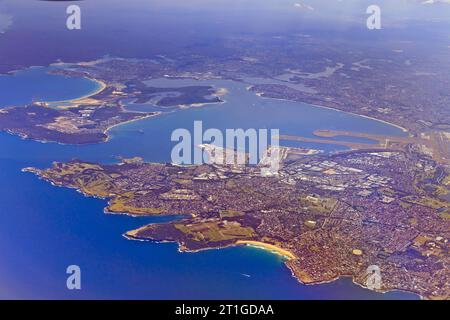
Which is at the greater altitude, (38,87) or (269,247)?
(38,87)

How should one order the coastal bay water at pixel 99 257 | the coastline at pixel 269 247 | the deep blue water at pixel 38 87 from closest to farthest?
the coastal bay water at pixel 99 257
the coastline at pixel 269 247
the deep blue water at pixel 38 87

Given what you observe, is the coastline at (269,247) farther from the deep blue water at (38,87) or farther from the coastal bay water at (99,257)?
the deep blue water at (38,87)

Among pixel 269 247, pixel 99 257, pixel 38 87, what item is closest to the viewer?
pixel 99 257

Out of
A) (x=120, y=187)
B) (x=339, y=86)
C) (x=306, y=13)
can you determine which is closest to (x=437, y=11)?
(x=306, y=13)

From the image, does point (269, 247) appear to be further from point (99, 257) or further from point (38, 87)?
point (38, 87)

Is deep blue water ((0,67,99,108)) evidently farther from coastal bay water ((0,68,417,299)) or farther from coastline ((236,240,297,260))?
coastline ((236,240,297,260))

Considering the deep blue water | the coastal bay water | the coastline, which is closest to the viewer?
the coastal bay water

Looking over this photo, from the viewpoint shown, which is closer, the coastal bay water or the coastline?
the coastal bay water

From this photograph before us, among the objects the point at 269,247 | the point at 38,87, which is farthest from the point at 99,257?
the point at 38,87

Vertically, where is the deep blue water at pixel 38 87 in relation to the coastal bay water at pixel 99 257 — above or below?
above

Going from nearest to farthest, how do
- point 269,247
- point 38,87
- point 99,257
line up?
point 99,257
point 269,247
point 38,87

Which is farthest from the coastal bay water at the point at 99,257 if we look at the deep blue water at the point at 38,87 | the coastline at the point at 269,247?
the deep blue water at the point at 38,87

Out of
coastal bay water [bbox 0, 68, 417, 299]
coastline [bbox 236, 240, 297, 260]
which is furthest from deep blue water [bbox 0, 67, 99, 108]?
coastline [bbox 236, 240, 297, 260]

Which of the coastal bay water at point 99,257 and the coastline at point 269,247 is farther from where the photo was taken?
the coastline at point 269,247
